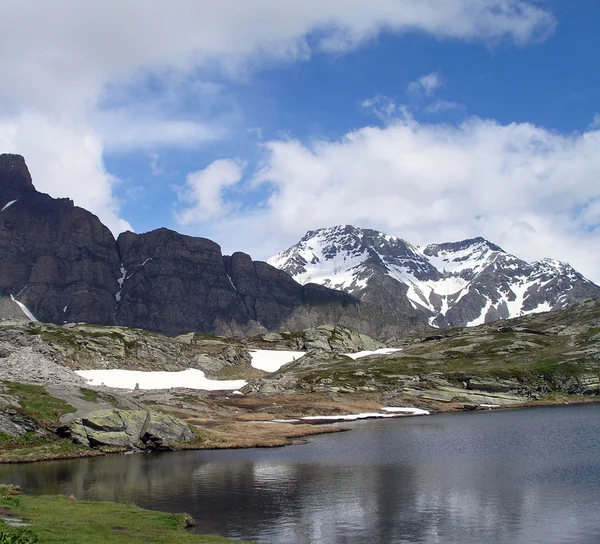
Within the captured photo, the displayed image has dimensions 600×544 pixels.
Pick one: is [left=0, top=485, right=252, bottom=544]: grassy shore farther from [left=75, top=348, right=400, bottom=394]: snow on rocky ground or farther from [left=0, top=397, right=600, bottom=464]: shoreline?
[left=75, top=348, right=400, bottom=394]: snow on rocky ground

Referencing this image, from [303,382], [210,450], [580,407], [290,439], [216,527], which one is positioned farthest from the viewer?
[303,382]

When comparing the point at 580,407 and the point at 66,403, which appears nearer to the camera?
the point at 66,403

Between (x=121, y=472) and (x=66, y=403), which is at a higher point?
(x=66, y=403)

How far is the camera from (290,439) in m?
88.6

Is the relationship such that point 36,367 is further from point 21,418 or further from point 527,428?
point 527,428

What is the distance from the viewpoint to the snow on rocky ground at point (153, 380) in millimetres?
155625

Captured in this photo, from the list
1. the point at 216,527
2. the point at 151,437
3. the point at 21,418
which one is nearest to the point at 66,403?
the point at 21,418

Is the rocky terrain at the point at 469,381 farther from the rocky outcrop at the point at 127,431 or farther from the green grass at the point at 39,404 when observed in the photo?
the green grass at the point at 39,404

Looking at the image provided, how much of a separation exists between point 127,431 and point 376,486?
40.0 m

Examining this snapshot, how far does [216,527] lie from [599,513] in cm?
2651

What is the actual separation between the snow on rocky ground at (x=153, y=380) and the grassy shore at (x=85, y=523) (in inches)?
4279

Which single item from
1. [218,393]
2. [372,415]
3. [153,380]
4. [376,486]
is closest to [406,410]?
[372,415]

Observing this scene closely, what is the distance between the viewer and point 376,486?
52156 mm

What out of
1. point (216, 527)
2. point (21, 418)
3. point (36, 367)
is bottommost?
point (216, 527)
